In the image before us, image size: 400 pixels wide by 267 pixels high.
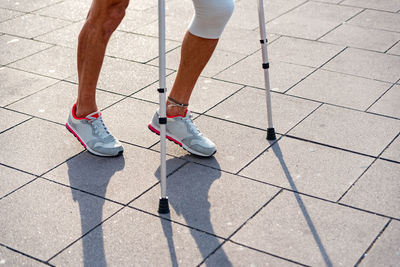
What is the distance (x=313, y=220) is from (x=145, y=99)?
185 centimetres

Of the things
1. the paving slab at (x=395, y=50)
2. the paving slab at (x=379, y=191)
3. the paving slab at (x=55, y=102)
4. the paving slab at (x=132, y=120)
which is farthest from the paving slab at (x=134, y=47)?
the paving slab at (x=379, y=191)

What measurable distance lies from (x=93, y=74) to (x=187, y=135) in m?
0.68

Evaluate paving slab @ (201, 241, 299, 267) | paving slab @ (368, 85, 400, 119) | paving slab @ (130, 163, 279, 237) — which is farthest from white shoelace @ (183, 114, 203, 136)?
paving slab @ (368, 85, 400, 119)

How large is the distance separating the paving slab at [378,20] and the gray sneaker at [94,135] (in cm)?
314

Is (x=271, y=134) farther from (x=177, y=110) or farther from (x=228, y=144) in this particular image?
(x=177, y=110)

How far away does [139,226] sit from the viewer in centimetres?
335

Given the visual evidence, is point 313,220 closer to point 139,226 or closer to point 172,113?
point 139,226

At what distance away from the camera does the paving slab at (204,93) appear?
15.5ft

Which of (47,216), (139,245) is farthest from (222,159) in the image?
(47,216)

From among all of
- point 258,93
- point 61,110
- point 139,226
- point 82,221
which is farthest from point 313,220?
point 61,110

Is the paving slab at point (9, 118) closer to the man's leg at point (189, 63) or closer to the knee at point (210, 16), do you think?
the man's leg at point (189, 63)

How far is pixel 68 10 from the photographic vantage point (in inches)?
268

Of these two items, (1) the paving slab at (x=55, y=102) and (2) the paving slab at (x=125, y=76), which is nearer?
(1) the paving slab at (x=55, y=102)

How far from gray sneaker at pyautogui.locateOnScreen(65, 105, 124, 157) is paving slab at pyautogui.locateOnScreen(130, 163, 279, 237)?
46 cm
